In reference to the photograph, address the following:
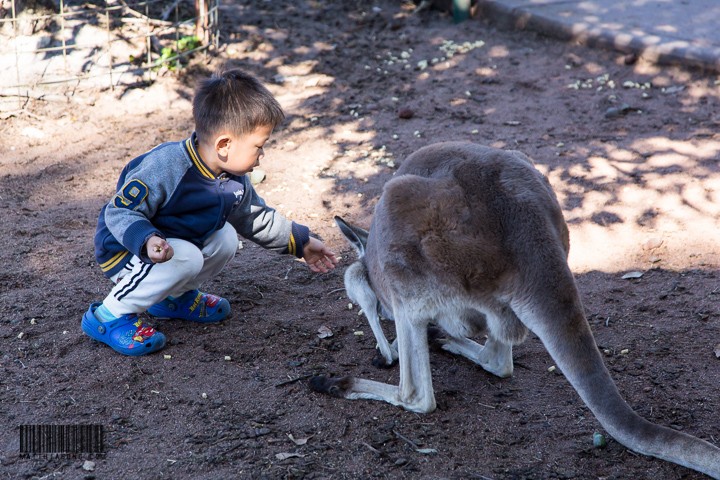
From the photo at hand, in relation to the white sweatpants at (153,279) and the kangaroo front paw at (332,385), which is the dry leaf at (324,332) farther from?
the white sweatpants at (153,279)

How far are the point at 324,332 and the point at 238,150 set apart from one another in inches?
33.5

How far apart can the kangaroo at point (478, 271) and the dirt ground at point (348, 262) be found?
234mm

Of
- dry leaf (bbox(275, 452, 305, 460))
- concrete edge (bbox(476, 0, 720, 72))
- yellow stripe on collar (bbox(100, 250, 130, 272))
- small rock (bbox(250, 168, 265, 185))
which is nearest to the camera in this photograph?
dry leaf (bbox(275, 452, 305, 460))

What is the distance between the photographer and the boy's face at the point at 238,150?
3.04 metres

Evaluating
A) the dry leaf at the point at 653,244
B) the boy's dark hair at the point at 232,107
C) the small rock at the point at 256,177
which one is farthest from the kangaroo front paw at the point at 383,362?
the small rock at the point at 256,177

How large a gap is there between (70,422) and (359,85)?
13.3 feet

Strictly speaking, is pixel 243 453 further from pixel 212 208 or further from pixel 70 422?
pixel 212 208

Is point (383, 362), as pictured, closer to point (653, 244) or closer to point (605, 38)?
point (653, 244)

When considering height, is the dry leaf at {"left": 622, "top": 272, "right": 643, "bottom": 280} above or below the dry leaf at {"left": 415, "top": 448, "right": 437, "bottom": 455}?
below

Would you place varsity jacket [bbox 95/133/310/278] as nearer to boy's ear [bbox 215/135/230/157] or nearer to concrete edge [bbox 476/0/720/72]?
boy's ear [bbox 215/135/230/157]

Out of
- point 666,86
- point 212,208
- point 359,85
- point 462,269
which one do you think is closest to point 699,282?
point 462,269

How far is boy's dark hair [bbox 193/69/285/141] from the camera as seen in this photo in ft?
9.85

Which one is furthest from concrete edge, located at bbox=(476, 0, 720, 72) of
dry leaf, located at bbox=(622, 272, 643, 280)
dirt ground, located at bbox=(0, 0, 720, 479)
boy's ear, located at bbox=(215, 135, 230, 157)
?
boy's ear, located at bbox=(215, 135, 230, 157)

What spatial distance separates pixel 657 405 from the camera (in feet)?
9.32
